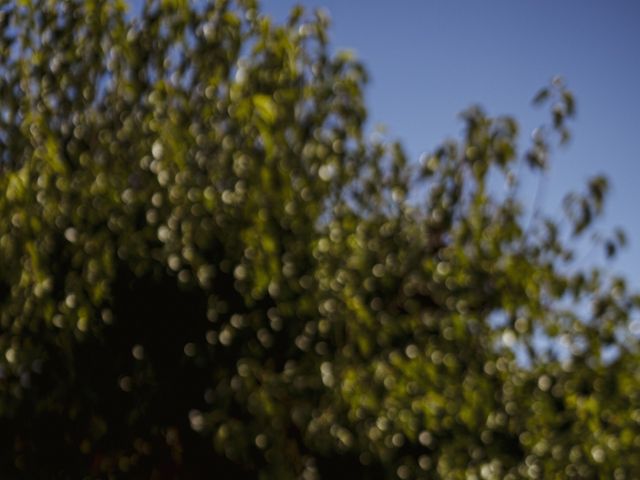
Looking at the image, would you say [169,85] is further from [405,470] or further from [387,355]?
[405,470]

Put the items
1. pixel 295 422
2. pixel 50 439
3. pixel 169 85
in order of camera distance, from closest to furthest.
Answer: pixel 295 422 < pixel 50 439 < pixel 169 85

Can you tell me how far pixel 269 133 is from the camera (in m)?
8.05

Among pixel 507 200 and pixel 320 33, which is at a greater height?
pixel 320 33

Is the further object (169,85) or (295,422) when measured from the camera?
(169,85)

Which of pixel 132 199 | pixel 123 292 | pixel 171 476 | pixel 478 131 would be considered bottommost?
pixel 171 476

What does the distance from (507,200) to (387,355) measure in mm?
1906

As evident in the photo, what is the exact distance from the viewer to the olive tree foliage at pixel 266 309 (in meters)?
7.71

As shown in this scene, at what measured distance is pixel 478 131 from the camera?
895 cm

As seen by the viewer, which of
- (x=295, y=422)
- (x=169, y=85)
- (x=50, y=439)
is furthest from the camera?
(x=169, y=85)

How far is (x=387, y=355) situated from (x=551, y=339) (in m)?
1.59

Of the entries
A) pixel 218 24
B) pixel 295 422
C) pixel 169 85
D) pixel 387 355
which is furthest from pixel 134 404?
pixel 218 24

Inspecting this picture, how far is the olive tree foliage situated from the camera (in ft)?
25.3

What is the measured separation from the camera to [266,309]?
26.5 ft

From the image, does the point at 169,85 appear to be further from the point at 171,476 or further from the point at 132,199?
the point at 171,476
